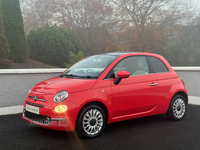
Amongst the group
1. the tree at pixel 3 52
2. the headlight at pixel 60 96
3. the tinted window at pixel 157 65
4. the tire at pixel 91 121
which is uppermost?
the tree at pixel 3 52

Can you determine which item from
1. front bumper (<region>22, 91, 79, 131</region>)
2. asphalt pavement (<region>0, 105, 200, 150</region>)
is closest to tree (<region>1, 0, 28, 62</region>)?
asphalt pavement (<region>0, 105, 200, 150</region>)

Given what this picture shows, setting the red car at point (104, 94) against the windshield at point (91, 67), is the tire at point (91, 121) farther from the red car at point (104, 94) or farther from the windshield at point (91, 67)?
the windshield at point (91, 67)

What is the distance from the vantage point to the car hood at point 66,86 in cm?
434

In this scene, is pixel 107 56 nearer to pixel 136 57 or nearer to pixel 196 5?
pixel 136 57

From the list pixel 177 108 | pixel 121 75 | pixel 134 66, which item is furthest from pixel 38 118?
pixel 177 108

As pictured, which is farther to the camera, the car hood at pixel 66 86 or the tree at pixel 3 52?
the tree at pixel 3 52

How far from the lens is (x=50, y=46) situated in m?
18.7

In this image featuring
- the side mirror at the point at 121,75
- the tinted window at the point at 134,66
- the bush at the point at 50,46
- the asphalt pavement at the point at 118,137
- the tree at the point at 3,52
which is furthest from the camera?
the bush at the point at 50,46

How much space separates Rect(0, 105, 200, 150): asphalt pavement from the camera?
4086 millimetres

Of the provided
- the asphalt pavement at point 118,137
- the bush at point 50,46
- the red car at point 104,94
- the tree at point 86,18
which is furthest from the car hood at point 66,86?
the tree at point 86,18

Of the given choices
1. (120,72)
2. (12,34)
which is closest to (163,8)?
(12,34)

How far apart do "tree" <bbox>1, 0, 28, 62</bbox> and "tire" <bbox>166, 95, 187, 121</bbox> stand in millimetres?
12763

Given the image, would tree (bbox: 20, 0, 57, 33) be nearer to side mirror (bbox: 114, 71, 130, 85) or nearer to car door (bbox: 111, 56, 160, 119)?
car door (bbox: 111, 56, 160, 119)

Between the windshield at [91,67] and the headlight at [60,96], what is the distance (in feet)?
2.47
